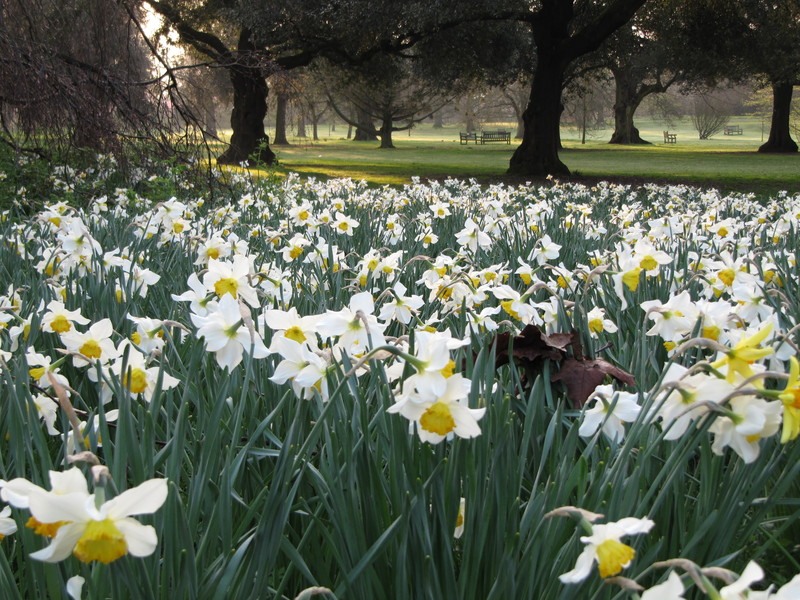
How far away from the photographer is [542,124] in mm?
16438

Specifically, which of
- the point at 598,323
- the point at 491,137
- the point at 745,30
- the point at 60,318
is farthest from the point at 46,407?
the point at 491,137

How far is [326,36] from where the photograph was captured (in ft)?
53.6

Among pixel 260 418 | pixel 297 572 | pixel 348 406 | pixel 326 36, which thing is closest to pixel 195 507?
pixel 297 572

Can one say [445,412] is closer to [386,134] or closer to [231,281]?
[231,281]

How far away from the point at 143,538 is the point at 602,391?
76 centimetres

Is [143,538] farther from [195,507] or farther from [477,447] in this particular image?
[477,447]

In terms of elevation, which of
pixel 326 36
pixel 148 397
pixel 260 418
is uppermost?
pixel 326 36

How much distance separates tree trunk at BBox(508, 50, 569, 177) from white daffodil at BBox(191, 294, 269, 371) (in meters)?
15.3

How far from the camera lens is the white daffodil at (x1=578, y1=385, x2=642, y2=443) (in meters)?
1.22

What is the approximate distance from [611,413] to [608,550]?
0.46 meters

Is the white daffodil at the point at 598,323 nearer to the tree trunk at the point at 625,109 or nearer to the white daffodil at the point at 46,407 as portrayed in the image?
the white daffodil at the point at 46,407

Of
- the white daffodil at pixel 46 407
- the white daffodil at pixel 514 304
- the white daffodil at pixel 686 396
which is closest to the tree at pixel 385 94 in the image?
the white daffodil at pixel 514 304

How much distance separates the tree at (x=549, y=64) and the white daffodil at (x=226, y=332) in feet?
49.5

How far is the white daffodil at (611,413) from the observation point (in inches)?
48.1
